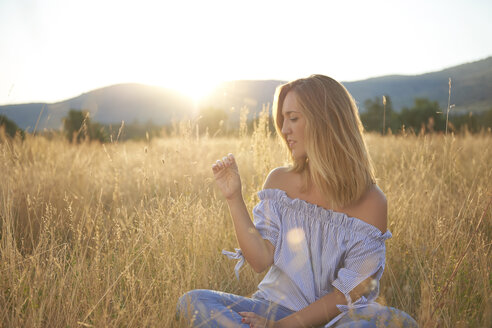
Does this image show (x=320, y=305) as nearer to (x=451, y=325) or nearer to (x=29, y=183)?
(x=451, y=325)

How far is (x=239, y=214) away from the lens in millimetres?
1810

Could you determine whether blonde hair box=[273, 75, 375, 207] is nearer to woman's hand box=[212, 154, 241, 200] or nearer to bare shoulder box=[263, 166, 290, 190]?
bare shoulder box=[263, 166, 290, 190]

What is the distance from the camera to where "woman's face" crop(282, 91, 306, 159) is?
72.8 inches

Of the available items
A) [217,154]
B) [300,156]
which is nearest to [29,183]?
[300,156]

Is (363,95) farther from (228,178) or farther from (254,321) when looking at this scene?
(254,321)

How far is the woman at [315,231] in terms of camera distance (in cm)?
164

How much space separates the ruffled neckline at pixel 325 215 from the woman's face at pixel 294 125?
245 mm

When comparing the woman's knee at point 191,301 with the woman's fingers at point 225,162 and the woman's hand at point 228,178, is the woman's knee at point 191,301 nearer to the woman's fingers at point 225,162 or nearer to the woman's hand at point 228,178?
the woman's hand at point 228,178

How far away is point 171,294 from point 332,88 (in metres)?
1.35

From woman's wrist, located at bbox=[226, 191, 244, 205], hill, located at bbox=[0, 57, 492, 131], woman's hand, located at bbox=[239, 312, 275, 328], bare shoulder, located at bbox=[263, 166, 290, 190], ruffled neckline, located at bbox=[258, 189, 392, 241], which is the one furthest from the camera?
hill, located at bbox=[0, 57, 492, 131]

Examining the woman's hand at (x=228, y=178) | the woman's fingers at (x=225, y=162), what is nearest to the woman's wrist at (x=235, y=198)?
the woman's hand at (x=228, y=178)

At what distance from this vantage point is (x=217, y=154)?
21.7 ft

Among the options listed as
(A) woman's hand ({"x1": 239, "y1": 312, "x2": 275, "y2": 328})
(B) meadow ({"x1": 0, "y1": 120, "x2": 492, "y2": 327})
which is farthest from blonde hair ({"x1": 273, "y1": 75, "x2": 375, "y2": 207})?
(A) woman's hand ({"x1": 239, "y1": 312, "x2": 275, "y2": 328})

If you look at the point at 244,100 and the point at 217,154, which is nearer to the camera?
the point at 244,100
